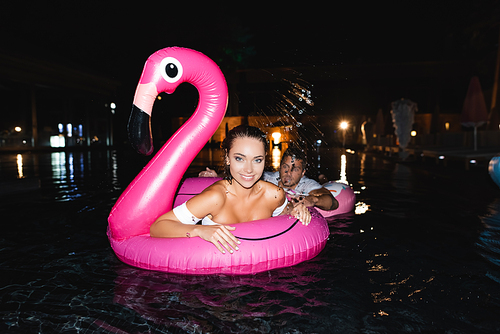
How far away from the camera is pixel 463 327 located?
227 centimetres

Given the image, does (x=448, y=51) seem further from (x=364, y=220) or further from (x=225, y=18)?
(x=364, y=220)

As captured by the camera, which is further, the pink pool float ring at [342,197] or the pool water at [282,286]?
the pink pool float ring at [342,197]

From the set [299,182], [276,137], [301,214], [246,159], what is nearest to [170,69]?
[246,159]

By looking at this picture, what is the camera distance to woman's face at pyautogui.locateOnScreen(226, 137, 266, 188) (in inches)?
118

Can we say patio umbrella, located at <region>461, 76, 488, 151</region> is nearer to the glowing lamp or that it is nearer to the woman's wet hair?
the woman's wet hair

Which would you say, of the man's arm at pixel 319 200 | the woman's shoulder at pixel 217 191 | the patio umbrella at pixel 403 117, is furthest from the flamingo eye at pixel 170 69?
the patio umbrella at pixel 403 117

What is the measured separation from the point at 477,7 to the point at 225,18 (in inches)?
594

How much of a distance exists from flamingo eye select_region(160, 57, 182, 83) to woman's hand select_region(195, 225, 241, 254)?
1.35 metres

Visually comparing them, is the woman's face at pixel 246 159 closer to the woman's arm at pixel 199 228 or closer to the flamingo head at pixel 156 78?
the woman's arm at pixel 199 228

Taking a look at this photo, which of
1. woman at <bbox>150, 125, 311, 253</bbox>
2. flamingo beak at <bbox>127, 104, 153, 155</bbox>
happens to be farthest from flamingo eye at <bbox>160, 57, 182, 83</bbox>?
woman at <bbox>150, 125, 311, 253</bbox>

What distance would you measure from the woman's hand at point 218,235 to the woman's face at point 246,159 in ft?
1.47

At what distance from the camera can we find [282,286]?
291 centimetres

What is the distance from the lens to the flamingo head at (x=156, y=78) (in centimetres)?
312

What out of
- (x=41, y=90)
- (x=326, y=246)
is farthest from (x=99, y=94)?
(x=326, y=246)
